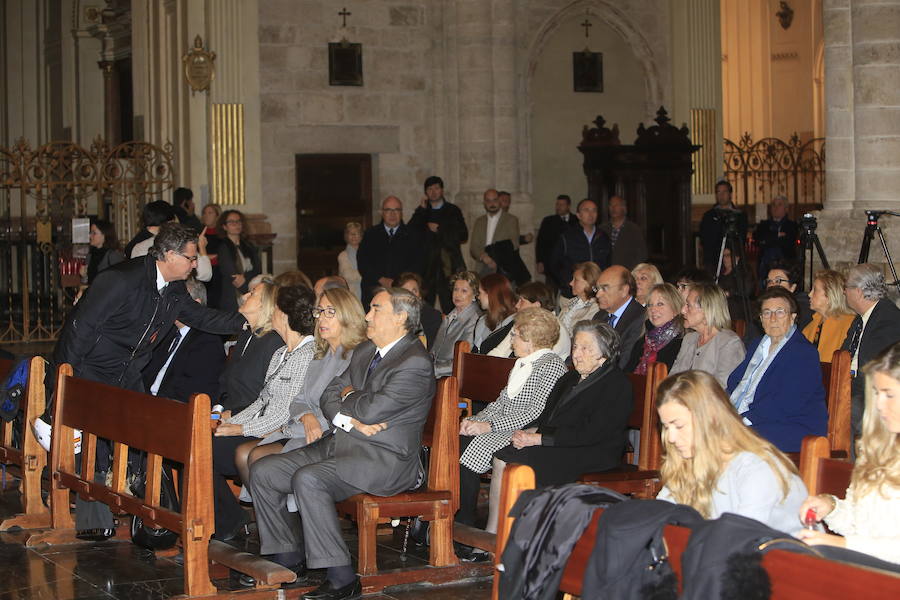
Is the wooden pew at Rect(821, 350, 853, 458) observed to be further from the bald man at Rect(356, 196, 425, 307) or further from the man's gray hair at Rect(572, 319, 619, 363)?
the bald man at Rect(356, 196, 425, 307)

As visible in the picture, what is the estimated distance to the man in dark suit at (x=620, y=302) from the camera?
8.23 metres

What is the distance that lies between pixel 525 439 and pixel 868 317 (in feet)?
7.99

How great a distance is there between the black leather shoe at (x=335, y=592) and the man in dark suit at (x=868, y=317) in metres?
3.09

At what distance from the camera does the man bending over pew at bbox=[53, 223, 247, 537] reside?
6.71 metres

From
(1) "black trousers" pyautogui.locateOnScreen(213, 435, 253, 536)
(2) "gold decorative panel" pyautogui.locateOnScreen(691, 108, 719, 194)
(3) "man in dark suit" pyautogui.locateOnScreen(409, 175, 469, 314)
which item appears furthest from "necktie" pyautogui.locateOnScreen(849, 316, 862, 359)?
(2) "gold decorative panel" pyautogui.locateOnScreen(691, 108, 719, 194)

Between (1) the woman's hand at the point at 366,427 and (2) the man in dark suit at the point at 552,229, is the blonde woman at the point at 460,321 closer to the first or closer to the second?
(1) the woman's hand at the point at 366,427

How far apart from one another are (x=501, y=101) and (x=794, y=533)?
13.2m

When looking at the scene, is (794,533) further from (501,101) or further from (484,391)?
(501,101)

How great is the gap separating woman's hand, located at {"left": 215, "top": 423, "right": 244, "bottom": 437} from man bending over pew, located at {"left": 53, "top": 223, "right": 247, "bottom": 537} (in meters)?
0.64

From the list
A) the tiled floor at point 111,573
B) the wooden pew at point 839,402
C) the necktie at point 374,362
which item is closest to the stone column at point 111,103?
the tiled floor at point 111,573

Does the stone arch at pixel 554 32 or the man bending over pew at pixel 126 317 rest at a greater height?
the stone arch at pixel 554 32

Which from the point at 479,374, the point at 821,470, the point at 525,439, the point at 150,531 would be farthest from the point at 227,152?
the point at 821,470

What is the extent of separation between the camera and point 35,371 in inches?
280

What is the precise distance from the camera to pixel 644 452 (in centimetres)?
630
